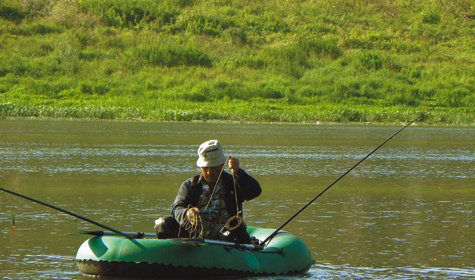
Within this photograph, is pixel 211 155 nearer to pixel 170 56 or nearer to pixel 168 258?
pixel 168 258

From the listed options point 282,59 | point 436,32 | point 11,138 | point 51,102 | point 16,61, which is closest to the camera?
point 11,138

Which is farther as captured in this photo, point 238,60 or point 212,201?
point 238,60

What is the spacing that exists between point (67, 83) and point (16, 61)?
4.80 metres

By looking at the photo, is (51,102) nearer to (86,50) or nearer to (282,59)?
(86,50)

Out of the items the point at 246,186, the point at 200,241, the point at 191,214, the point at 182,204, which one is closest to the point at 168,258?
the point at 200,241

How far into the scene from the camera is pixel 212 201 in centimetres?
734

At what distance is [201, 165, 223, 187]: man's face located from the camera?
716 centimetres

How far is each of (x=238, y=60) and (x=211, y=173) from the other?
3892cm

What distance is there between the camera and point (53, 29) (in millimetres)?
49562

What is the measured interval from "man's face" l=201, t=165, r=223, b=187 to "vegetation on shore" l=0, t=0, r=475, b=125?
93.1 feet

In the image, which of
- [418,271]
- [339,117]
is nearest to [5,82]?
[339,117]

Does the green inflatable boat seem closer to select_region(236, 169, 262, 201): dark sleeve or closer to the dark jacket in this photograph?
the dark jacket

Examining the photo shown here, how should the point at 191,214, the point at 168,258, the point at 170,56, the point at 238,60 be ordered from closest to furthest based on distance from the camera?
the point at 168,258 < the point at 191,214 < the point at 170,56 < the point at 238,60

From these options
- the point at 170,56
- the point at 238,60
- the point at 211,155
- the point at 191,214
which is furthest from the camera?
the point at 238,60
